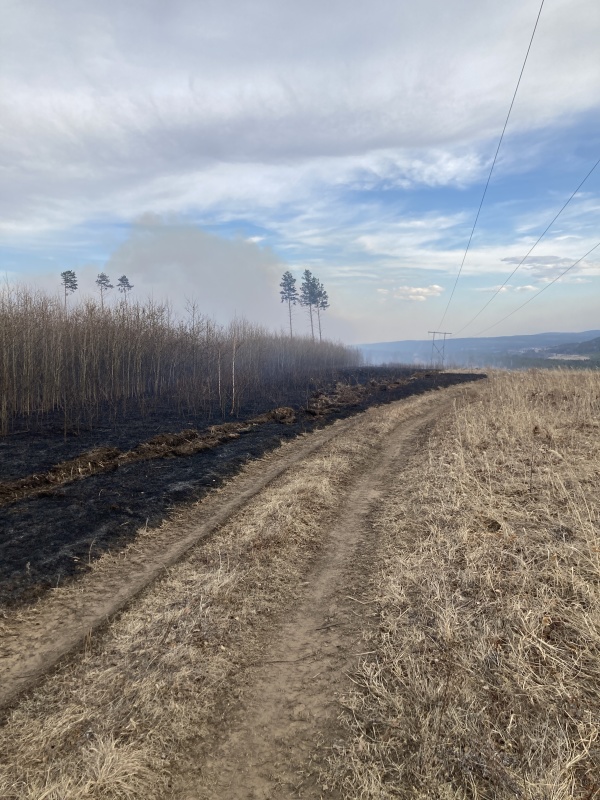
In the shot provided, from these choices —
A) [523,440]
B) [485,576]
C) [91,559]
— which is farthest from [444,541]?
[523,440]

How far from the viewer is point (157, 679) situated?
3227 millimetres

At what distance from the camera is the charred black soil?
205 inches

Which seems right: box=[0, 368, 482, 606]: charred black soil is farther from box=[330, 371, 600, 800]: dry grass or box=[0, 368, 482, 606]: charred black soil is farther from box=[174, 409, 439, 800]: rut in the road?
box=[330, 371, 600, 800]: dry grass

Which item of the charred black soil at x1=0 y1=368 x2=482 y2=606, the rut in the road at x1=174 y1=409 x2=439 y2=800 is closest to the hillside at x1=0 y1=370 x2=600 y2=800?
the rut in the road at x1=174 y1=409 x2=439 y2=800

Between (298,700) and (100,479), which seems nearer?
(298,700)

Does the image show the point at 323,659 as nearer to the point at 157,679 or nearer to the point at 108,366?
the point at 157,679

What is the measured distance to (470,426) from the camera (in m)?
11.6

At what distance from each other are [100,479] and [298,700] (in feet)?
20.6

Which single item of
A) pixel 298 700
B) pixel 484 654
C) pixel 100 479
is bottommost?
pixel 298 700

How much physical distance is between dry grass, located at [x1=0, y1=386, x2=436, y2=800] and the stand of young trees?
9835 mm

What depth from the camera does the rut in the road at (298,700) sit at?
99.1 inches

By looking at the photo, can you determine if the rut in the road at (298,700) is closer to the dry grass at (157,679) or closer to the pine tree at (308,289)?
the dry grass at (157,679)

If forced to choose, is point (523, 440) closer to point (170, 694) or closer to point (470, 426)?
point (470, 426)

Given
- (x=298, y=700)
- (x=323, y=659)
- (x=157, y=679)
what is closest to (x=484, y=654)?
(x=323, y=659)
